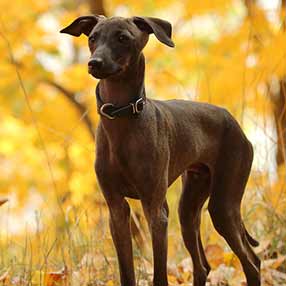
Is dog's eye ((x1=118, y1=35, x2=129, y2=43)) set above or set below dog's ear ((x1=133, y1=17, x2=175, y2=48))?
below

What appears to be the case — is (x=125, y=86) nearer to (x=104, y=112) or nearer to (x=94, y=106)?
(x=104, y=112)

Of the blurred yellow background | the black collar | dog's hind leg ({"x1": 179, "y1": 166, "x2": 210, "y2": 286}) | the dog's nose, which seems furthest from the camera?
the blurred yellow background

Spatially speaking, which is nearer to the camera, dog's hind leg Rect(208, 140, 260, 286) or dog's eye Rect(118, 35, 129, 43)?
dog's eye Rect(118, 35, 129, 43)

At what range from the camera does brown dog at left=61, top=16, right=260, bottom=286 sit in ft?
9.96

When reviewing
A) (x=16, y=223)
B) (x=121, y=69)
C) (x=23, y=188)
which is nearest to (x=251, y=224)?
(x=16, y=223)

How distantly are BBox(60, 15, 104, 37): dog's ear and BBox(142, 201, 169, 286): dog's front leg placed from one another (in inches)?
33.3

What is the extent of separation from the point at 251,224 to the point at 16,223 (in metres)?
1.96

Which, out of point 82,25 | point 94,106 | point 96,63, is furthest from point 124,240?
point 94,106

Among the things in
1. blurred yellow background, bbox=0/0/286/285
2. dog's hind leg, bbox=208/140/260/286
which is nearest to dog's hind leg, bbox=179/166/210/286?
dog's hind leg, bbox=208/140/260/286

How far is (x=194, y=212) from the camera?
12.5ft

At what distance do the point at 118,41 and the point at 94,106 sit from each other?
7495 millimetres

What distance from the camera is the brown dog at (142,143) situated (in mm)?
3037

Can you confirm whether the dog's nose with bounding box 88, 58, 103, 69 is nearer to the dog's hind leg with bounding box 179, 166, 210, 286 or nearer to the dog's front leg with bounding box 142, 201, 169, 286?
the dog's front leg with bounding box 142, 201, 169, 286

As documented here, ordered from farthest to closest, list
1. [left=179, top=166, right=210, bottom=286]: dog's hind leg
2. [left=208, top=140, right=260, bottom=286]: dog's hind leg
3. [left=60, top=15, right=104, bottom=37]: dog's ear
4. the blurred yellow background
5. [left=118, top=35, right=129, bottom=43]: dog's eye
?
the blurred yellow background, [left=179, top=166, right=210, bottom=286]: dog's hind leg, [left=208, top=140, right=260, bottom=286]: dog's hind leg, [left=60, top=15, right=104, bottom=37]: dog's ear, [left=118, top=35, right=129, bottom=43]: dog's eye
